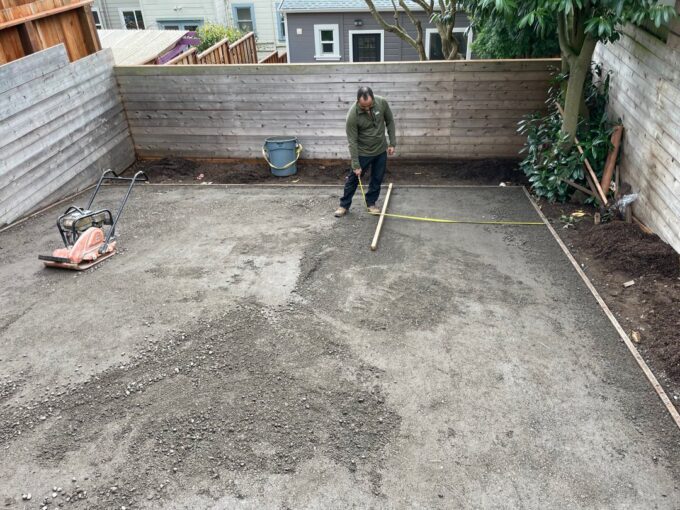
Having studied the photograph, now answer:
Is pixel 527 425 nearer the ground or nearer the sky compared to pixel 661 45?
nearer the ground

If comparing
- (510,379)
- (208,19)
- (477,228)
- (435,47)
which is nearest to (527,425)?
(510,379)

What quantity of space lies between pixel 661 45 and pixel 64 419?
6088mm

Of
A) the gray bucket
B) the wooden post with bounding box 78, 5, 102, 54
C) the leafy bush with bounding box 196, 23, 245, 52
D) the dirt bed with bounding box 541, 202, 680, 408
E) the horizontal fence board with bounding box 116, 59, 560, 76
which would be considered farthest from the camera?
the leafy bush with bounding box 196, 23, 245, 52

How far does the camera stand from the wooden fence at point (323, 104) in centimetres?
702

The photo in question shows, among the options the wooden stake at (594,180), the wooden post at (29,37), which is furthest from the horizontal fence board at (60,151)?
the wooden stake at (594,180)

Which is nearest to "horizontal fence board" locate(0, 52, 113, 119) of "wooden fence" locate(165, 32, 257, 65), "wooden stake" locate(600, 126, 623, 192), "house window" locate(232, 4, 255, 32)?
"wooden fence" locate(165, 32, 257, 65)

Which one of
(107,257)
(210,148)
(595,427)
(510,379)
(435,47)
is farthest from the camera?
(435,47)

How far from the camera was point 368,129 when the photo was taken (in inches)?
217

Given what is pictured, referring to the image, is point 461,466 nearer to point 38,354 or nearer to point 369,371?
point 369,371

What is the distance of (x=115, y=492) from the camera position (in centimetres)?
270

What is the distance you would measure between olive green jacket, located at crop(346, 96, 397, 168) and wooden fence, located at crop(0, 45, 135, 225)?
13.4 feet

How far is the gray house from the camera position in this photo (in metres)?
13.1

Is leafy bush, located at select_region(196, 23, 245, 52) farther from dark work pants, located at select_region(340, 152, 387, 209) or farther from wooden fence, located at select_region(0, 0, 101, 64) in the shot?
dark work pants, located at select_region(340, 152, 387, 209)

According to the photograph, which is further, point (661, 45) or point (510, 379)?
point (661, 45)
